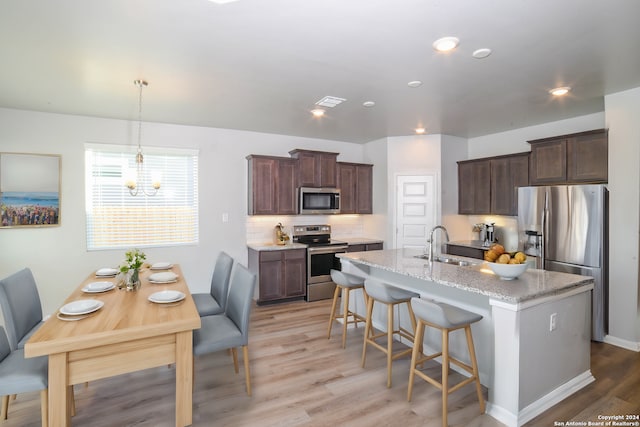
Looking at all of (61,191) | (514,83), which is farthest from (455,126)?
(61,191)

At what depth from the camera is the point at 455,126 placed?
4805 mm

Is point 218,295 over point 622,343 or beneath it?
over

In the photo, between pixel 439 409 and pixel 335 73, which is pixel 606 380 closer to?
pixel 439 409

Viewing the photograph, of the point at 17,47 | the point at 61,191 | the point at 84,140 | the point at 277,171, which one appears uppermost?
the point at 17,47

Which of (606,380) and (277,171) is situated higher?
(277,171)

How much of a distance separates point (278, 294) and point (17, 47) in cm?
380

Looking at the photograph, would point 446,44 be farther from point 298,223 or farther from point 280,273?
point 298,223

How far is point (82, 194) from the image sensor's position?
418 centimetres

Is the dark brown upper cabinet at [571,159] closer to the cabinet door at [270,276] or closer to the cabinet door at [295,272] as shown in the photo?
the cabinet door at [295,272]

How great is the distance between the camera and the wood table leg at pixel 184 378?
196 centimetres

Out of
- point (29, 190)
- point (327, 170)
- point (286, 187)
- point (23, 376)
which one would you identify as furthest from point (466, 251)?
point (29, 190)

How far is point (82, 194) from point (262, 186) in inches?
93.0

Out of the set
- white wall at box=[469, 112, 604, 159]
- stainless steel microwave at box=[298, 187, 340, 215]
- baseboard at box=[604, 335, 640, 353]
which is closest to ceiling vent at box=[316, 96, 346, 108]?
stainless steel microwave at box=[298, 187, 340, 215]

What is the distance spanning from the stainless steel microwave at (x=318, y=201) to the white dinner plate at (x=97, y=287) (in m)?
2.97
